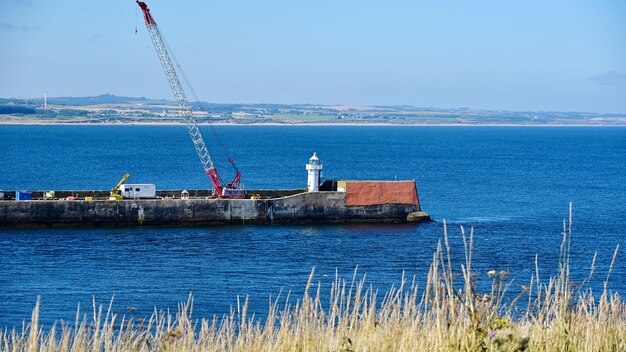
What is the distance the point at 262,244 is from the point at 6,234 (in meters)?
12.2

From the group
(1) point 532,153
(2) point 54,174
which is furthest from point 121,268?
(1) point 532,153

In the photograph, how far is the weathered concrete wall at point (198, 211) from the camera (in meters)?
46.8

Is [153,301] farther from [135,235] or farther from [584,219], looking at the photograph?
[584,219]

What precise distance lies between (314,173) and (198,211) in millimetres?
6760

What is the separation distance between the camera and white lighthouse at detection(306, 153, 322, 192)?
169 feet

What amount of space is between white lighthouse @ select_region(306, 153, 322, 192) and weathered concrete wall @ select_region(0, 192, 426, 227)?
1.80 m

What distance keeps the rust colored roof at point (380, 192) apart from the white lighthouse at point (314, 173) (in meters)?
2.22

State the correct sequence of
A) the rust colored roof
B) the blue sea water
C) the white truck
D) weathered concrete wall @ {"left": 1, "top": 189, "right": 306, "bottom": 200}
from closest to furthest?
1. the blue sea water
2. the white truck
3. the rust colored roof
4. weathered concrete wall @ {"left": 1, "top": 189, "right": 306, "bottom": 200}

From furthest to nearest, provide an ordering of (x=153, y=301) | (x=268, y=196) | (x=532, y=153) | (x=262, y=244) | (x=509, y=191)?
(x=532, y=153) < (x=509, y=191) < (x=268, y=196) < (x=262, y=244) < (x=153, y=301)

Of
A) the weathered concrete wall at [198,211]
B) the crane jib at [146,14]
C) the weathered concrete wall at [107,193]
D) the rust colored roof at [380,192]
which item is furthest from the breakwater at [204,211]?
the crane jib at [146,14]

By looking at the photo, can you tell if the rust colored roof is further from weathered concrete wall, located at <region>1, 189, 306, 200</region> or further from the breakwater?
weathered concrete wall, located at <region>1, 189, 306, 200</region>

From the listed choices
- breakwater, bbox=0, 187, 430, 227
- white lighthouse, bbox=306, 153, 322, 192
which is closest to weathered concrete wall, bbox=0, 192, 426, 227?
breakwater, bbox=0, 187, 430, 227

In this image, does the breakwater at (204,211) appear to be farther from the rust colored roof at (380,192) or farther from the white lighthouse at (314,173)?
the white lighthouse at (314,173)

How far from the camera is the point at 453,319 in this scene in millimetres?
8328
